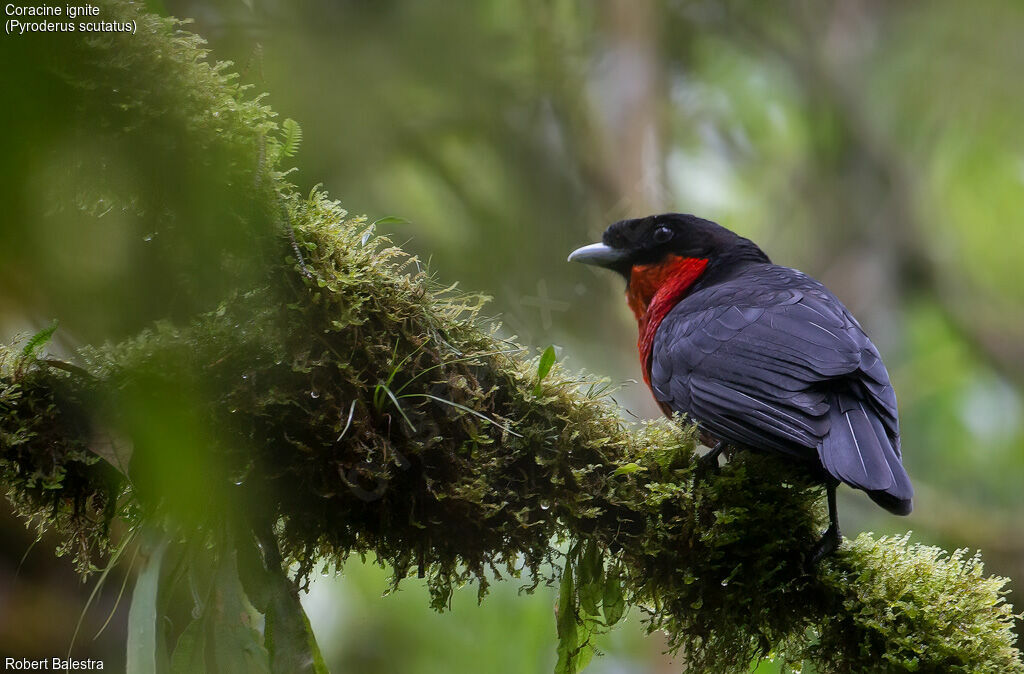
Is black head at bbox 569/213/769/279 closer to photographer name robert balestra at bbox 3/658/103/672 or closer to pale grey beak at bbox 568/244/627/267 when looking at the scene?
pale grey beak at bbox 568/244/627/267

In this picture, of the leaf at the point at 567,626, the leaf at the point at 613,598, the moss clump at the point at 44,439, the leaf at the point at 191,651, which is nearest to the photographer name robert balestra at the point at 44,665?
the moss clump at the point at 44,439

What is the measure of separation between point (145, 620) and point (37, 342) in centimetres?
64

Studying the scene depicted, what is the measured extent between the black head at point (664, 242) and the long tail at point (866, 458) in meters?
1.48

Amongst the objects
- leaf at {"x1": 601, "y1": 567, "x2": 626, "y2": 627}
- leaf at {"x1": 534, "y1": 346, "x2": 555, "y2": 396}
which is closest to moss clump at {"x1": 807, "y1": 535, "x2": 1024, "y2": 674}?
leaf at {"x1": 601, "y1": 567, "x2": 626, "y2": 627}

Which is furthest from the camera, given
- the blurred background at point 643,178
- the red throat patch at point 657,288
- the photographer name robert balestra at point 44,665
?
the blurred background at point 643,178

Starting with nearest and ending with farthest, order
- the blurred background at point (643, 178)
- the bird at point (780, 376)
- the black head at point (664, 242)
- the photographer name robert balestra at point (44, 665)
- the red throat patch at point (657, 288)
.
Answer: the bird at point (780, 376)
the photographer name robert balestra at point (44, 665)
the red throat patch at point (657, 288)
the black head at point (664, 242)
the blurred background at point (643, 178)

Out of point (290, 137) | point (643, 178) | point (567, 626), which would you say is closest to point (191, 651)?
point (567, 626)

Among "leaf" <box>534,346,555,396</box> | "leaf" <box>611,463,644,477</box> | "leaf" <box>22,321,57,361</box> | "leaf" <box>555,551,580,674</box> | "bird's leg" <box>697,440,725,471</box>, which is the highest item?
"leaf" <box>534,346,555,396</box>

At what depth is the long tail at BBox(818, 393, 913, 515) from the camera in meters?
1.97

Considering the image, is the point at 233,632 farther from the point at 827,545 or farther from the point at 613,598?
the point at 827,545

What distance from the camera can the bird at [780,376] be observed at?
209cm

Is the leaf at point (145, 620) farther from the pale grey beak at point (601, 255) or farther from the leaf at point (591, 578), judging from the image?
the pale grey beak at point (601, 255)

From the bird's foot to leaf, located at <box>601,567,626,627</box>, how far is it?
47 cm

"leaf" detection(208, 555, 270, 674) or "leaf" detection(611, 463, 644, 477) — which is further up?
"leaf" detection(611, 463, 644, 477)
